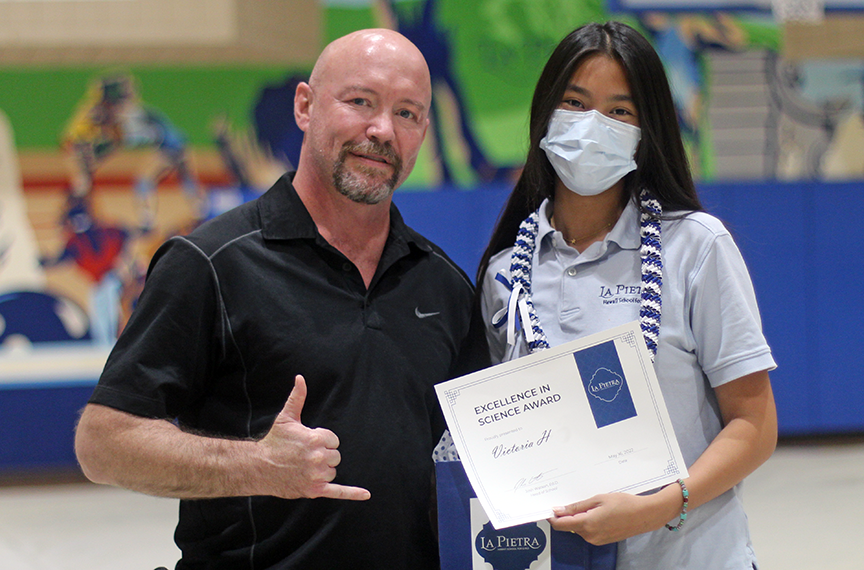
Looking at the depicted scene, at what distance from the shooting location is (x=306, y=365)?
1.31 metres

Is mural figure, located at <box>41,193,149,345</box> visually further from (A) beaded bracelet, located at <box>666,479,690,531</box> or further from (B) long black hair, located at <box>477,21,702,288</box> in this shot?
(A) beaded bracelet, located at <box>666,479,690,531</box>

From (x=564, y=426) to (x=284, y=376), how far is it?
0.51 m

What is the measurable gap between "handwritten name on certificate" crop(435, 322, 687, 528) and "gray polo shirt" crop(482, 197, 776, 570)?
116 mm

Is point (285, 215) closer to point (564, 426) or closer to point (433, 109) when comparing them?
point (564, 426)

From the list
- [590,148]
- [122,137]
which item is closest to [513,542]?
[590,148]

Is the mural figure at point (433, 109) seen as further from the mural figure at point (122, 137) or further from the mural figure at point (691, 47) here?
the mural figure at point (691, 47)

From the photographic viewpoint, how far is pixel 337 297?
53.2 inches

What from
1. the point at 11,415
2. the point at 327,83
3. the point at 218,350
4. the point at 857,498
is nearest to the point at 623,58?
the point at 327,83

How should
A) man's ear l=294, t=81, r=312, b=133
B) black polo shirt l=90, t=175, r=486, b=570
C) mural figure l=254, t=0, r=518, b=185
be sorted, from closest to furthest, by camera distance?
1. black polo shirt l=90, t=175, r=486, b=570
2. man's ear l=294, t=81, r=312, b=133
3. mural figure l=254, t=0, r=518, b=185

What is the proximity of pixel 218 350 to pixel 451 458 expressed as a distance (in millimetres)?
465

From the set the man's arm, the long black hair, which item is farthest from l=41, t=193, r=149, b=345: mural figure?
the long black hair

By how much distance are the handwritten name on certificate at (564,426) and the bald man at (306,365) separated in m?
0.21

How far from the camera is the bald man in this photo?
1.20m
